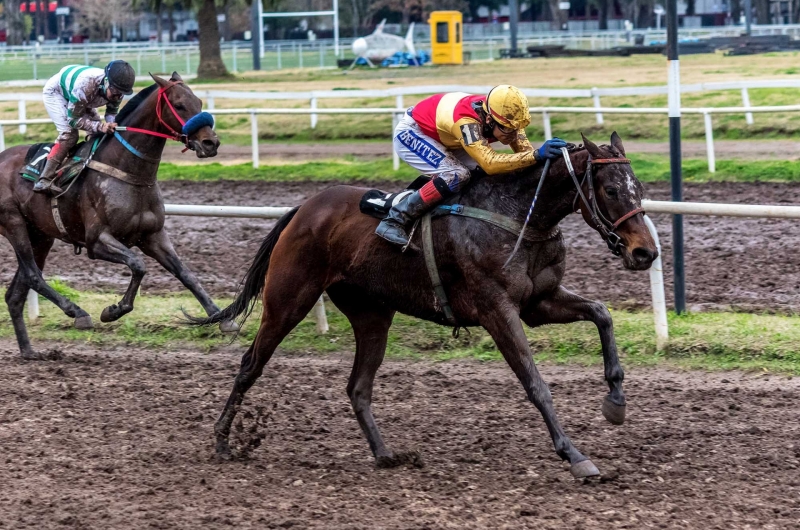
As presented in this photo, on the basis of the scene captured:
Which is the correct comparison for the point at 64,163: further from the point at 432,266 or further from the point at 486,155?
the point at 486,155

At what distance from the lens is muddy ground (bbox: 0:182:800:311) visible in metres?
8.74

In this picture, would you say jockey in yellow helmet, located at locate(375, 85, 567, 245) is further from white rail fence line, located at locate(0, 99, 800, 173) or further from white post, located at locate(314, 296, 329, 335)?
white rail fence line, located at locate(0, 99, 800, 173)

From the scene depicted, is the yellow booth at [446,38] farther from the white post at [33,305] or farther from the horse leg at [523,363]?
the horse leg at [523,363]

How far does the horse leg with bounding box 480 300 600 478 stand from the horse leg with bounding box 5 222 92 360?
3.98 m

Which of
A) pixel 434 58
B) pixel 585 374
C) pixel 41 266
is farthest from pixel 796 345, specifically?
pixel 434 58

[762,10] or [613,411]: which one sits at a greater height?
[762,10]

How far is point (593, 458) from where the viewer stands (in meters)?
5.37

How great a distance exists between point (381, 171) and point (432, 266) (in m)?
10.4

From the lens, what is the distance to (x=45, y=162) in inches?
324

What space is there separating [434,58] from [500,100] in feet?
116

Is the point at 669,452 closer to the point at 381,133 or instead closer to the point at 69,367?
the point at 69,367

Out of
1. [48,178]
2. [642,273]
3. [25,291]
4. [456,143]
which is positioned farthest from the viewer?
[642,273]

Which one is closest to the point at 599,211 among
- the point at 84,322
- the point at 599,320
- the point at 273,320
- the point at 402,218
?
the point at 599,320

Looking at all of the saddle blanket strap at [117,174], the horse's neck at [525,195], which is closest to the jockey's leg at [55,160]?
the saddle blanket strap at [117,174]
